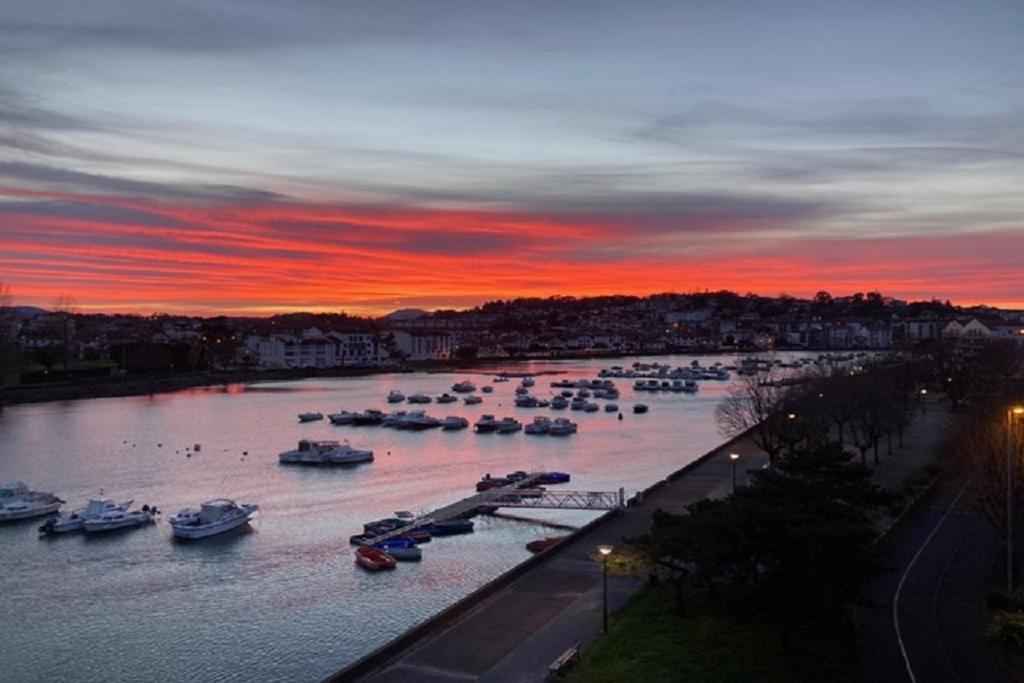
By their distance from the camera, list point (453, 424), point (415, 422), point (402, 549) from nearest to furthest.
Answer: point (402, 549) → point (453, 424) → point (415, 422)

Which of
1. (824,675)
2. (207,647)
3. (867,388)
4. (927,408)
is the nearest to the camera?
(824,675)

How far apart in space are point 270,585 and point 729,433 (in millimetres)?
17790

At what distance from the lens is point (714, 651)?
8.24 metres

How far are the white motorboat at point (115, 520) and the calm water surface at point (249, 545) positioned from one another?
0.84 feet

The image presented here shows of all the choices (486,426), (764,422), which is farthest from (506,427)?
(764,422)

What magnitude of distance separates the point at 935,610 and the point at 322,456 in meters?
18.0

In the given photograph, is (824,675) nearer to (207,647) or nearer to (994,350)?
(207,647)

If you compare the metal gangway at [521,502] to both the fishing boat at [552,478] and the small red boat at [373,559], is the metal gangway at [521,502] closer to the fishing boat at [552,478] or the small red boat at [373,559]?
the small red boat at [373,559]

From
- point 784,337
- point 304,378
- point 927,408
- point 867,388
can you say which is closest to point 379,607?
point 867,388

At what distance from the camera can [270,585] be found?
13.2 metres

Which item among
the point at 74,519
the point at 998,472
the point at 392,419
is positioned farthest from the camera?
the point at 392,419

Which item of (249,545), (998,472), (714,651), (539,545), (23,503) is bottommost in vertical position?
(249,545)

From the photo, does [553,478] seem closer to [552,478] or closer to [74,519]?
[552,478]

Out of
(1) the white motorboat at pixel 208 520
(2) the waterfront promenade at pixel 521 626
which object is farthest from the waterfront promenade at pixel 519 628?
(1) the white motorboat at pixel 208 520
